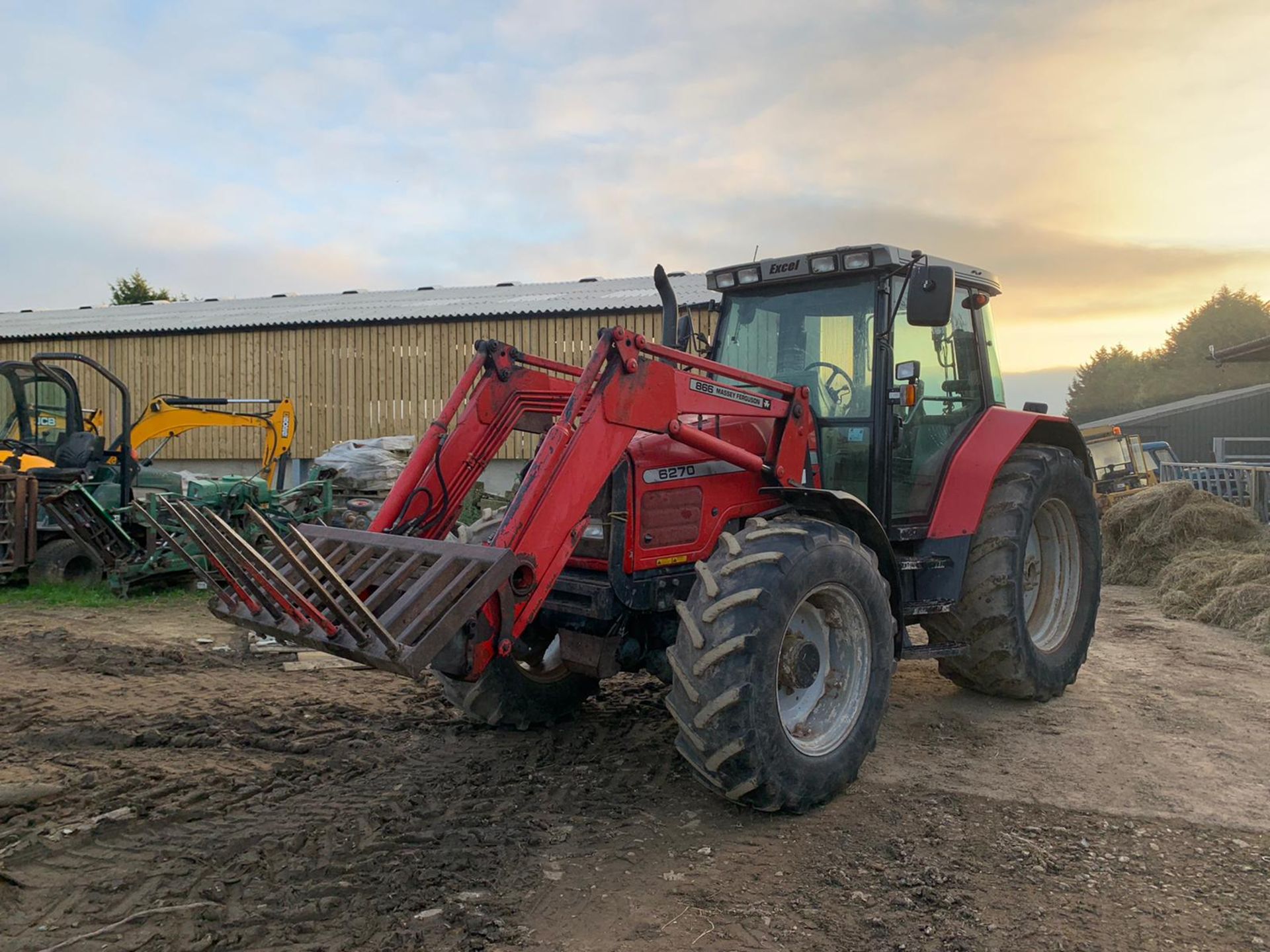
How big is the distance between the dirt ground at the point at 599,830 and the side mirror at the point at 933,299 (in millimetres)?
2120

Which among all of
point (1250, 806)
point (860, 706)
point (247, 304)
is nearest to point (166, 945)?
point (860, 706)

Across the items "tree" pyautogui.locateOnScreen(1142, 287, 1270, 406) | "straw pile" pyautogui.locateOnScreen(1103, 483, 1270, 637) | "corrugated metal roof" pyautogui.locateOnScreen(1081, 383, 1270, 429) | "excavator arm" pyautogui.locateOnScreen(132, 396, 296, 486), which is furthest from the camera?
"tree" pyautogui.locateOnScreen(1142, 287, 1270, 406)

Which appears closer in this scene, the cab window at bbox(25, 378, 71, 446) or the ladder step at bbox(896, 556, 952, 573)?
the ladder step at bbox(896, 556, 952, 573)

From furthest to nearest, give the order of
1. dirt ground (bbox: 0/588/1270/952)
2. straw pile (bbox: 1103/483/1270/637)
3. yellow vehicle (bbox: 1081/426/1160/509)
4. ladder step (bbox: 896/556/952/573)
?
yellow vehicle (bbox: 1081/426/1160/509)
straw pile (bbox: 1103/483/1270/637)
ladder step (bbox: 896/556/952/573)
dirt ground (bbox: 0/588/1270/952)

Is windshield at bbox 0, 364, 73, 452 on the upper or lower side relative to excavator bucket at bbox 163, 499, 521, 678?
upper

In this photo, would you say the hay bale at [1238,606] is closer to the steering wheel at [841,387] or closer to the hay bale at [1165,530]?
the hay bale at [1165,530]

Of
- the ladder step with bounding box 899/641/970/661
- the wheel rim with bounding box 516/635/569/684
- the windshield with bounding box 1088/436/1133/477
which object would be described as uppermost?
the windshield with bounding box 1088/436/1133/477

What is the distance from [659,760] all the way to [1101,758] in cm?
217

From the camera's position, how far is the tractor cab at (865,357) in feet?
16.4

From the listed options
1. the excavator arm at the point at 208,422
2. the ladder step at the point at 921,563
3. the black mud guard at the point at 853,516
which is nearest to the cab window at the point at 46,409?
the excavator arm at the point at 208,422

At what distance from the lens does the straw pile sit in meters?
8.55

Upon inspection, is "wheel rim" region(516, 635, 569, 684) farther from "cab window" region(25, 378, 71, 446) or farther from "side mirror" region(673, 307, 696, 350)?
"cab window" region(25, 378, 71, 446)

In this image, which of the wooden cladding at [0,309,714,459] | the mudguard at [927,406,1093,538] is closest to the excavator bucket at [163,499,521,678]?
the mudguard at [927,406,1093,538]

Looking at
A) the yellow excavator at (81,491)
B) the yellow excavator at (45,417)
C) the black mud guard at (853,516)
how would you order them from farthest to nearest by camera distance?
the yellow excavator at (45,417)
the yellow excavator at (81,491)
the black mud guard at (853,516)
